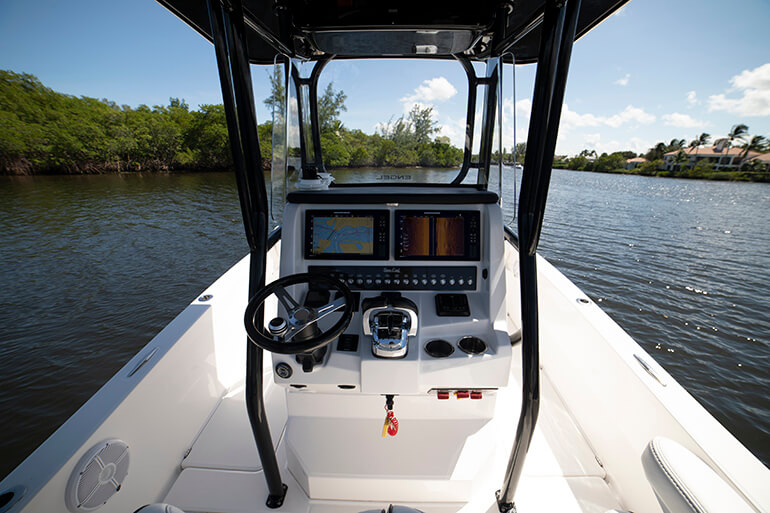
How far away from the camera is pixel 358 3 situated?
1492mm

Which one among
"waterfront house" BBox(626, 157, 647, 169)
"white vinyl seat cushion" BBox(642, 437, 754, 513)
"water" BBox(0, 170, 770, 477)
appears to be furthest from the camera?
"waterfront house" BBox(626, 157, 647, 169)

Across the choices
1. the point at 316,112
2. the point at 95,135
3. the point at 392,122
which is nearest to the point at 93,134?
the point at 95,135

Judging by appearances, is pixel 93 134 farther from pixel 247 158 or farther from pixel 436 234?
pixel 436 234

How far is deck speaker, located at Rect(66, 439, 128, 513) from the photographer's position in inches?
37.3

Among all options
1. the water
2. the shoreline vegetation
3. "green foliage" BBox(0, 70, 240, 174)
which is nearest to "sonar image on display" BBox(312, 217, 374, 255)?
the water

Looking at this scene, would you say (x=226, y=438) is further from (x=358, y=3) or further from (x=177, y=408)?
(x=358, y=3)

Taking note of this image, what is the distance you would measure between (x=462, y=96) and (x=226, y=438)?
2.58 m

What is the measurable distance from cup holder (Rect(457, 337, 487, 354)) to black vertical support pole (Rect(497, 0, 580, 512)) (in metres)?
0.16

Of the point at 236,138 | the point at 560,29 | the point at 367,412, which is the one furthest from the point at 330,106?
the point at 367,412

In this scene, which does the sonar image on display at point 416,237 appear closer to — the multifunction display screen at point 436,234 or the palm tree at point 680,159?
the multifunction display screen at point 436,234

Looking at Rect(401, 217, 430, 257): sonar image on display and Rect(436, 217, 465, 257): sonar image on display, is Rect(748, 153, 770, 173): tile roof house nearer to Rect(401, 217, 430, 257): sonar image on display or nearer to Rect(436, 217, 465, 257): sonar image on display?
Rect(436, 217, 465, 257): sonar image on display

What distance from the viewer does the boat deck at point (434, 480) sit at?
1341mm

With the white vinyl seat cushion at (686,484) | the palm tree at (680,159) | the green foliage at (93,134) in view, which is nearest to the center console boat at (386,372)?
the white vinyl seat cushion at (686,484)

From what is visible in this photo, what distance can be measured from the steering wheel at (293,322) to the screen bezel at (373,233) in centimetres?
26
